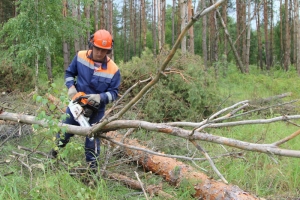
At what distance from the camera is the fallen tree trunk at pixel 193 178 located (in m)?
2.69

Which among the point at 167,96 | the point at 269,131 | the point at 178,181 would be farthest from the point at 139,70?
the point at 178,181

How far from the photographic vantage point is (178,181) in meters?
3.09

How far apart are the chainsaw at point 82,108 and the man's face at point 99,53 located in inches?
18.2

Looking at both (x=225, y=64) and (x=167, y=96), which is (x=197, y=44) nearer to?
(x=225, y=64)

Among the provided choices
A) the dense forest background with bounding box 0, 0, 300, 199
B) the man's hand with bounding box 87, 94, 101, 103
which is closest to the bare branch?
the dense forest background with bounding box 0, 0, 300, 199

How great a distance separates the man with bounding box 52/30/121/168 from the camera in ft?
10.8

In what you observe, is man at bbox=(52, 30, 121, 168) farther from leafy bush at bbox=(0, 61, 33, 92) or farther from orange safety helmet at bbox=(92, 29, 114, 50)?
leafy bush at bbox=(0, 61, 33, 92)

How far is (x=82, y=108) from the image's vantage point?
10.1ft

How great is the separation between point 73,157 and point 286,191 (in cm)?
264

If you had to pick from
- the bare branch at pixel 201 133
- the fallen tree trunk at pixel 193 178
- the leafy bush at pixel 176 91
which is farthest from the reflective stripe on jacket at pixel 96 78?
the leafy bush at pixel 176 91

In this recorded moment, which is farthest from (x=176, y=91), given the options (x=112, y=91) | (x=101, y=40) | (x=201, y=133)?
(x=201, y=133)

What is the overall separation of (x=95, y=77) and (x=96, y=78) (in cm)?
2

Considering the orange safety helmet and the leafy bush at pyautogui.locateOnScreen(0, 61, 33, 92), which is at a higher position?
the orange safety helmet

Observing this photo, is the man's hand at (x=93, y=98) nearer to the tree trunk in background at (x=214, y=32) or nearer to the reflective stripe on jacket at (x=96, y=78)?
the reflective stripe on jacket at (x=96, y=78)
